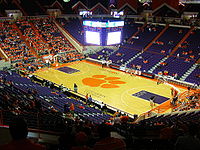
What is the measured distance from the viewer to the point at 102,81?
2830cm

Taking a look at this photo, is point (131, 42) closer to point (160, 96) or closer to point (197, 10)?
point (197, 10)

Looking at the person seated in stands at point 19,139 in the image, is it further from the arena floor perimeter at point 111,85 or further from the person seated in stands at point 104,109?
the arena floor perimeter at point 111,85

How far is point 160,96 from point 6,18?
1235 inches

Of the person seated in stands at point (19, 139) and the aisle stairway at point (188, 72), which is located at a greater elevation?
the person seated in stands at point (19, 139)

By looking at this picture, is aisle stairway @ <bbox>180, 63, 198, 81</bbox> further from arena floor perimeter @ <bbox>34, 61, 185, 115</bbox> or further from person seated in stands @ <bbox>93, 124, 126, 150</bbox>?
person seated in stands @ <bbox>93, 124, 126, 150</bbox>

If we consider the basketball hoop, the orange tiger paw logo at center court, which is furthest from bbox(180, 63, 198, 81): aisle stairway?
the orange tiger paw logo at center court

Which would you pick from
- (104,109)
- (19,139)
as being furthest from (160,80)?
(19,139)

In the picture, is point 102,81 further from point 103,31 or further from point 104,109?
point 104,109

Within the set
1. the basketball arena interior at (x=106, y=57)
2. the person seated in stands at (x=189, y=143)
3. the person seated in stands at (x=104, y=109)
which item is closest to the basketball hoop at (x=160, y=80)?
the basketball arena interior at (x=106, y=57)

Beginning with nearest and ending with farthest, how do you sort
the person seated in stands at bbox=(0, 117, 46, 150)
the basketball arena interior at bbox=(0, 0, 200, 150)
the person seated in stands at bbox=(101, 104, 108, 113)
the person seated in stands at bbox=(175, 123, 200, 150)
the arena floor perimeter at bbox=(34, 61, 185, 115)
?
the person seated in stands at bbox=(0, 117, 46, 150)
the person seated in stands at bbox=(175, 123, 200, 150)
the person seated in stands at bbox=(101, 104, 108, 113)
the basketball arena interior at bbox=(0, 0, 200, 150)
the arena floor perimeter at bbox=(34, 61, 185, 115)

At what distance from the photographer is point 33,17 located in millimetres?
44094

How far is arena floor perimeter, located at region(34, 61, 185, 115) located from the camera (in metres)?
21.9

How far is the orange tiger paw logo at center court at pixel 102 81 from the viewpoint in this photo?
88.0 ft

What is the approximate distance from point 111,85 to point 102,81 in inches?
73.5
